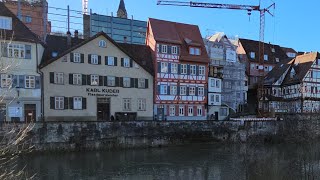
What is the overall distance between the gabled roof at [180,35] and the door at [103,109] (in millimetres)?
10997

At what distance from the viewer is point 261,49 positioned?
7644 centimetres

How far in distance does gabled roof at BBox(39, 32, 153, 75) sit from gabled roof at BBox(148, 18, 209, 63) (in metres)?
2.97

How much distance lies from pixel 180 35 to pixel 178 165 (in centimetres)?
2909

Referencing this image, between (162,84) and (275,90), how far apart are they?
86.7 ft

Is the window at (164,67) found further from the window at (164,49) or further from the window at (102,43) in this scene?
the window at (102,43)

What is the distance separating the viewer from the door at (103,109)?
46.9 m

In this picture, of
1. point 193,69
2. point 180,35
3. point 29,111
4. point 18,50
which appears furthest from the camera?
point 180,35

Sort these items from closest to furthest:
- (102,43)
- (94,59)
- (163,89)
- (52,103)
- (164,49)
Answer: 1. (52,103)
2. (94,59)
3. (102,43)
4. (163,89)
5. (164,49)

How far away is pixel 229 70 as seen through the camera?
64.6m

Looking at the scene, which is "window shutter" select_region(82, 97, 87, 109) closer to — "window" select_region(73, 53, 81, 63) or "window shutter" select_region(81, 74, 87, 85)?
"window shutter" select_region(81, 74, 87, 85)

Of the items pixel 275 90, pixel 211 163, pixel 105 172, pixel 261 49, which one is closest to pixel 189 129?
pixel 211 163

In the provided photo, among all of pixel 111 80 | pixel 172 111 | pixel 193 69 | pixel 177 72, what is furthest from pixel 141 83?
pixel 193 69

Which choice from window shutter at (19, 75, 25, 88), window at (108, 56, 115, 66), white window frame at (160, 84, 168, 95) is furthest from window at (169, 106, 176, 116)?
window shutter at (19, 75, 25, 88)

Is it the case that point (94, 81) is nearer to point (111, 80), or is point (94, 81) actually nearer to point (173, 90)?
point (111, 80)
